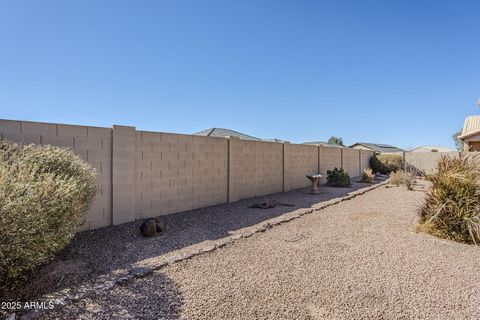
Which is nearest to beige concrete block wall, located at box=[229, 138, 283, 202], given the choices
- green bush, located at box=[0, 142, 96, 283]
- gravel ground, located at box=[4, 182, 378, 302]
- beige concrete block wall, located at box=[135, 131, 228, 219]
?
beige concrete block wall, located at box=[135, 131, 228, 219]

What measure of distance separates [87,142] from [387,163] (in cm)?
2256

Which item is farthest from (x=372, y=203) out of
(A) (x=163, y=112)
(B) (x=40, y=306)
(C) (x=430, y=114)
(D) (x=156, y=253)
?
(C) (x=430, y=114)

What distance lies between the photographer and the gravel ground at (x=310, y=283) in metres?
2.66

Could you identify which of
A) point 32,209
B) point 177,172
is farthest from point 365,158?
point 32,209

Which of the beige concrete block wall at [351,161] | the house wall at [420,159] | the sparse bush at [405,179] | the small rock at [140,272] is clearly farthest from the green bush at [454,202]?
the house wall at [420,159]

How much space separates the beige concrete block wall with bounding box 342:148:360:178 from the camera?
1756 centimetres

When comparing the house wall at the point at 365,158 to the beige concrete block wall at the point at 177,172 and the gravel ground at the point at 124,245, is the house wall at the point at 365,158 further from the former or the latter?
the beige concrete block wall at the point at 177,172

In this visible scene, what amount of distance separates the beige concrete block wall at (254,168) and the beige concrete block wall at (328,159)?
435 cm

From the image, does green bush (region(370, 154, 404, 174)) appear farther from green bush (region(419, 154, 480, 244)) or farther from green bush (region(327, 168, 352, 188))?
green bush (region(419, 154, 480, 244))

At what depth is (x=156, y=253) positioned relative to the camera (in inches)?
167

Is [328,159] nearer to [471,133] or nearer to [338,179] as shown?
[338,179]

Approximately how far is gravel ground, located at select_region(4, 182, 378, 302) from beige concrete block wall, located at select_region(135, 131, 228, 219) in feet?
1.17

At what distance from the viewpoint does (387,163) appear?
870 inches

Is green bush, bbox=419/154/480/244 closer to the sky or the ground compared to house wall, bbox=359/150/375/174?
closer to the ground
